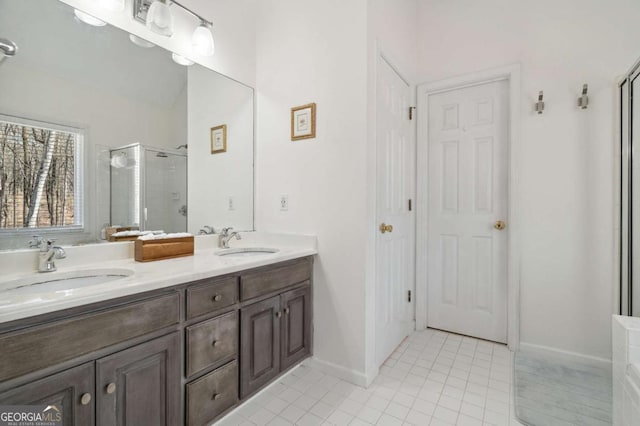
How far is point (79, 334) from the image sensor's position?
0.95 meters

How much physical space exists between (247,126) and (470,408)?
228cm

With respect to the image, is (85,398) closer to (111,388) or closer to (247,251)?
(111,388)

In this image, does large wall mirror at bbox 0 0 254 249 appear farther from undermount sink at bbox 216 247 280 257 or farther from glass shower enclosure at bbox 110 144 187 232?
undermount sink at bbox 216 247 280 257

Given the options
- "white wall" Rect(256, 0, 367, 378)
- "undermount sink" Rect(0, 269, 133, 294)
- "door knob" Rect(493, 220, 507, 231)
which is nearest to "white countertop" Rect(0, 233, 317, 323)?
"undermount sink" Rect(0, 269, 133, 294)

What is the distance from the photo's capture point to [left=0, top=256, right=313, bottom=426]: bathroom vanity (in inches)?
34.8

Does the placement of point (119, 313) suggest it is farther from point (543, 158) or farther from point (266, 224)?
point (543, 158)

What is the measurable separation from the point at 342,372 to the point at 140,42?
7.39 ft

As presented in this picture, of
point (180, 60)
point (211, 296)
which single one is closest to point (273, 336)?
point (211, 296)

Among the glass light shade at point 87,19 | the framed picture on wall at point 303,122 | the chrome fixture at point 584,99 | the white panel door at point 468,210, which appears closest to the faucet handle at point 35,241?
the glass light shade at point 87,19

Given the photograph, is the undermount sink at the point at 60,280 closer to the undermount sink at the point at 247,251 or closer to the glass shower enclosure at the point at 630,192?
the undermount sink at the point at 247,251

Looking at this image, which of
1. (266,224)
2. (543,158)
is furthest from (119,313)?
(543,158)

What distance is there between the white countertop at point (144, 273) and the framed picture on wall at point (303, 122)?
692 millimetres

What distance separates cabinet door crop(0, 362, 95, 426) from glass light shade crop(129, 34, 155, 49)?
1.56 metres

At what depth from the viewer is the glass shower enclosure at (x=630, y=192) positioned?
1680 millimetres
